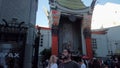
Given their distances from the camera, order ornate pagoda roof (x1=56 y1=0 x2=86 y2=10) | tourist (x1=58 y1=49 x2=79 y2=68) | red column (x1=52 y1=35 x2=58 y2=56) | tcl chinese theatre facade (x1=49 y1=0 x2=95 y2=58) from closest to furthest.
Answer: tourist (x1=58 y1=49 x2=79 y2=68) < red column (x1=52 y1=35 x2=58 y2=56) < tcl chinese theatre facade (x1=49 y1=0 x2=95 y2=58) < ornate pagoda roof (x1=56 y1=0 x2=86 y2=10)

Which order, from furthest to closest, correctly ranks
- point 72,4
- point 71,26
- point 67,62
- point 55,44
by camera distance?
point 71,26, point 72,4, point 55,44, point 67,62

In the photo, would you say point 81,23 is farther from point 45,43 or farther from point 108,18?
point 108,18

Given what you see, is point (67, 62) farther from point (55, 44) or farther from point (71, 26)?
point (71, 26)

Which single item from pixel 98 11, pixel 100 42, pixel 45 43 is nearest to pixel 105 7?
pixel 98 11

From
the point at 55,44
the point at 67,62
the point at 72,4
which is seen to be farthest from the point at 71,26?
the point at 67,62

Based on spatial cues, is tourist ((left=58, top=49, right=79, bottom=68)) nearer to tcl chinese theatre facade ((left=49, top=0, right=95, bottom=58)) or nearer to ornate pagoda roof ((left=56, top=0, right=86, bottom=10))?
tcl chinese theatre facade ((left=49, top=0, right=95, bottom=58))

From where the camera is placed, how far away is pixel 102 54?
88.3 feet

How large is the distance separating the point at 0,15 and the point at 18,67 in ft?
8.59

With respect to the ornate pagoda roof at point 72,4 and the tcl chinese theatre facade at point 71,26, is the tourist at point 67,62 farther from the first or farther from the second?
the ornate pagoda roof at point 72,4

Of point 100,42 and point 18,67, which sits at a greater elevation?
point 100,42

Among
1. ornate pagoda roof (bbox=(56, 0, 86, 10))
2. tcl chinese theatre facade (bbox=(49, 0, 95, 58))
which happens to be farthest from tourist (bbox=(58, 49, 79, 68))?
ornate pagoda roof (bbox=(56, 0, 86, 10))

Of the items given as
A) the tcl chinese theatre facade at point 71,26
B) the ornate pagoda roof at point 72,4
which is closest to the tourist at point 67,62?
the tcl chinese theatre facade at point 71,26

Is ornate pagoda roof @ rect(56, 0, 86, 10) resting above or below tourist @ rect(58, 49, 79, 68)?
above

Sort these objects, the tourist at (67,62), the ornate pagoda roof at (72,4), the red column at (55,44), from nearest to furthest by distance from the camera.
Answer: the tourist at (67,62)
the red column at (55,44)
the ornate pagoda roof at (72,4)
